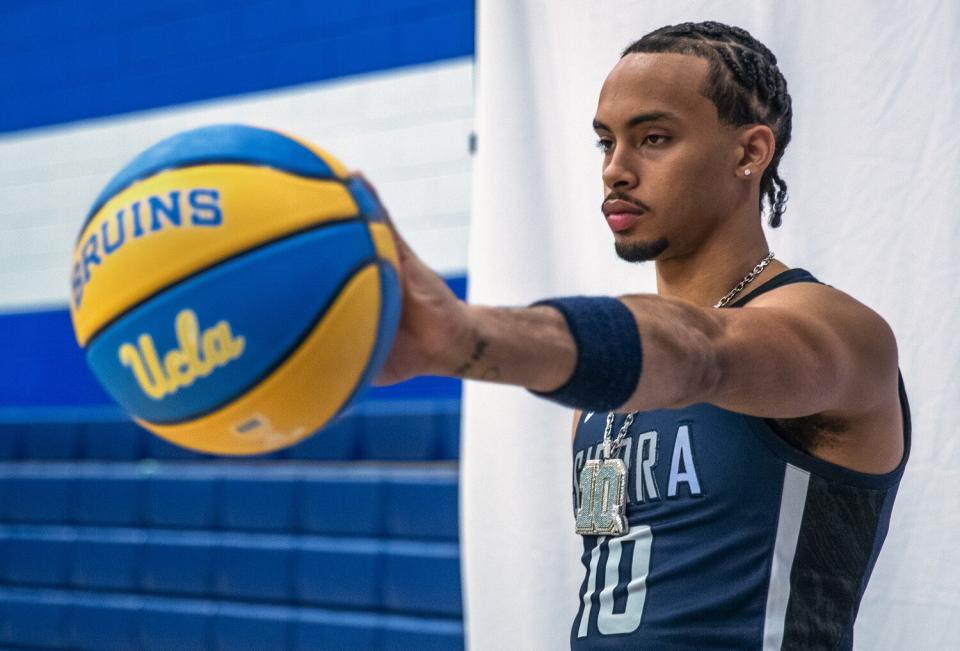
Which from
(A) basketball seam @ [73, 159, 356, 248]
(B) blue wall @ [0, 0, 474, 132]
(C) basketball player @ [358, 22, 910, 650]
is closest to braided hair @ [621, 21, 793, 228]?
(C) basketball player @ [358, 22, 910, 650]

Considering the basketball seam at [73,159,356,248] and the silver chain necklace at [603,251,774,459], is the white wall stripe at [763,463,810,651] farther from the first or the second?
the basketball seam at [73,159,356,248]

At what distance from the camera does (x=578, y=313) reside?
95cm

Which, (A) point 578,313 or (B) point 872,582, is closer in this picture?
(A) point 578,313

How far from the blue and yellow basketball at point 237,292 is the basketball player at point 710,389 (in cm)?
8

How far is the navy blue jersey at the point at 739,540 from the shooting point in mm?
1261

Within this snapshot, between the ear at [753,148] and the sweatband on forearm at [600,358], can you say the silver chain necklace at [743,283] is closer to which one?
the ear at [753,148]

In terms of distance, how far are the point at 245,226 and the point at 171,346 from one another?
0.11 m

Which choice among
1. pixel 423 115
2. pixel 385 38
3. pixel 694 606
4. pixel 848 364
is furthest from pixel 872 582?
pixel 385 38

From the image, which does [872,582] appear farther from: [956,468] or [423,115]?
[423,115]

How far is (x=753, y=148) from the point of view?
55.6 inches

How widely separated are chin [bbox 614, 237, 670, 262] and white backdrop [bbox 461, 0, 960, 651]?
59 cm

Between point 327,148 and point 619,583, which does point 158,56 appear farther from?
point 619,583

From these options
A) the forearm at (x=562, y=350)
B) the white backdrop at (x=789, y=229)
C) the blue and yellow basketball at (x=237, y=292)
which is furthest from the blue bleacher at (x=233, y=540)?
the blue and yellow basketball at (x=237, y=292)

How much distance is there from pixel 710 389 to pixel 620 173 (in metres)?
0.46
